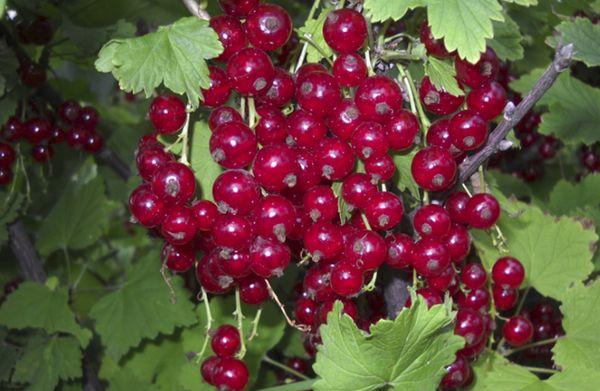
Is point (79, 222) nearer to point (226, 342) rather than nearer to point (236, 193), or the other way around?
point (226, 342)

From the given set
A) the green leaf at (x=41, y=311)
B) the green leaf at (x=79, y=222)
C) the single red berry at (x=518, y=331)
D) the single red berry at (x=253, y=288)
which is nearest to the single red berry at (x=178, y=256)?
the single red berry at (x=253, y=288)

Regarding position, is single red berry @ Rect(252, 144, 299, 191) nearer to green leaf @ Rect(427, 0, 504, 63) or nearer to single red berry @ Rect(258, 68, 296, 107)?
single red berry @ Rect(258, 68, 296, 107)

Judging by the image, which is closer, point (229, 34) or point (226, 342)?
point (229, 34)

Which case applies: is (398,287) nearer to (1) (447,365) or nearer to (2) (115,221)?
(1) (447,365)

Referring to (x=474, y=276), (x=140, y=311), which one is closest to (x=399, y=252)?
(x=474, y=276)

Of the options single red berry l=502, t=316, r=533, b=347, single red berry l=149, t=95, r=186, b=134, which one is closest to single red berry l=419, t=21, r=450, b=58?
single red berry l=149, t=95, r=186, b=134

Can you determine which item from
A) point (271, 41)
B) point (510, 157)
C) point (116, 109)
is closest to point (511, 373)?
point (271, 41)
